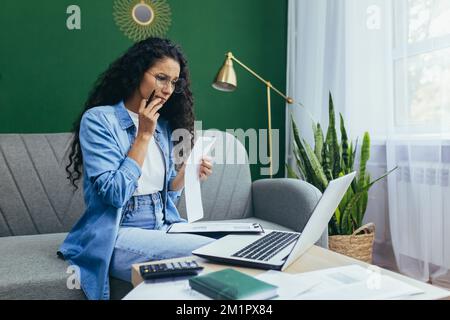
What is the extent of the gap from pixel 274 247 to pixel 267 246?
0.06 ft

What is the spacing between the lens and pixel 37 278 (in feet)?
4.37

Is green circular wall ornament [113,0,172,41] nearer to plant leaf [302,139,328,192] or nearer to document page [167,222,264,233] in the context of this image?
plant leaf [302,139,328,192]

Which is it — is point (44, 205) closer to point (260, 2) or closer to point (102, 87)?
point (102, 87)

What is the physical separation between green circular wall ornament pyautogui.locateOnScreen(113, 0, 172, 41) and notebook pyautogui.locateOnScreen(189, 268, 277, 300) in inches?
90.0

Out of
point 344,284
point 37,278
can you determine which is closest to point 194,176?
point 37,278

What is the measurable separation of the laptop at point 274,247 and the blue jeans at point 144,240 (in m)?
0.16

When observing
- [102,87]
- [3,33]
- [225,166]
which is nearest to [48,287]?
[102,87]

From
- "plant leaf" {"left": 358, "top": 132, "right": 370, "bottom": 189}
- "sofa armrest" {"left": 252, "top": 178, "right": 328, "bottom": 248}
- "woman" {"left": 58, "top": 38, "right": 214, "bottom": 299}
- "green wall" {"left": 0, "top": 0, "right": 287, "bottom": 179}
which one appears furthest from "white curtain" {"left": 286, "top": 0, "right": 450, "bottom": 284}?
"woman" {"left": 58, "top": 38, "right": 214, "bottom": 299}

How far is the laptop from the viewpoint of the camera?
0.92 m

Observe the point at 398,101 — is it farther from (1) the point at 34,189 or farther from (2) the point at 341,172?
(1) the point at 34,189

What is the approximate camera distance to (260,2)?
10.2ft

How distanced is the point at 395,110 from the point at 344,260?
4.93ft

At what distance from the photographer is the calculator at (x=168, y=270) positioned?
0.85 meters

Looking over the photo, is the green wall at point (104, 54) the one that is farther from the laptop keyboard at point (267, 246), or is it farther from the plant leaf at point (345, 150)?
the laptop keyboard at point (267, 246)
